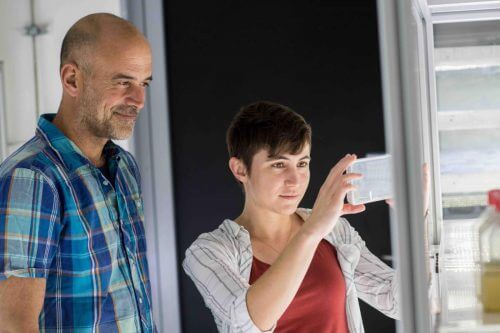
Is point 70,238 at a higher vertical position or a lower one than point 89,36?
lower

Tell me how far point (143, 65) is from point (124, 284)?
38 centimetres

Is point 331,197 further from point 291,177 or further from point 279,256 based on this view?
point 291,177

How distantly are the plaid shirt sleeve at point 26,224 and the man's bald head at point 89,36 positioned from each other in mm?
261

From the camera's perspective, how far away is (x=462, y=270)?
0.81 m

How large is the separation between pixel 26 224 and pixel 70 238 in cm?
9

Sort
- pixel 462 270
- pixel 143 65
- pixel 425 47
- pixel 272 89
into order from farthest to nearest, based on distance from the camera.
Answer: pixel 272 89 → pixel 143 65 → pixel 425 47 → pixel 462 270

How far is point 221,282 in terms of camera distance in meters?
1.12

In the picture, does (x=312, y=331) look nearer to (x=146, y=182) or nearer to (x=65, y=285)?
(x=65, y=285)

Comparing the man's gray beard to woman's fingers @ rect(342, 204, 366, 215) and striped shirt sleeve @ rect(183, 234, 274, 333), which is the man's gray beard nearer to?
striped shirt sleeve @ rect(183, 234, 274, 333)

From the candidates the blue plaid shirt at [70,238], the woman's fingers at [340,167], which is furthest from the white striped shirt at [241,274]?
the woman's fingers at [340,167]

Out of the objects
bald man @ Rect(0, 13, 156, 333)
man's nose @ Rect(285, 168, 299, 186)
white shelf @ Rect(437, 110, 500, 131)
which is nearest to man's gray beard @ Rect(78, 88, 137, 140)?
bald man @ Rect(0, 13, 156, 333)

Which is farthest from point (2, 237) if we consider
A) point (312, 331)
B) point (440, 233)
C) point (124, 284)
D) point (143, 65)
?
point (440, 233)

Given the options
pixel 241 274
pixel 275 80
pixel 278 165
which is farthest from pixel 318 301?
pixel 275 80

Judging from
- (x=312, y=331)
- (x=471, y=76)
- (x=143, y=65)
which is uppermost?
(x=143, y=65)
